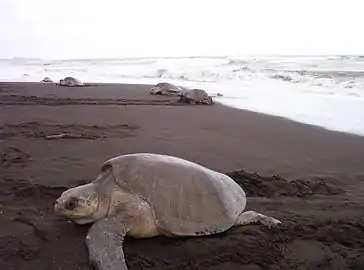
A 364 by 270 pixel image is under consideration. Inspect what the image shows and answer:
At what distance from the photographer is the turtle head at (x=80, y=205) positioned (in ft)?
8.68

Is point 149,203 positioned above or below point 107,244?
above

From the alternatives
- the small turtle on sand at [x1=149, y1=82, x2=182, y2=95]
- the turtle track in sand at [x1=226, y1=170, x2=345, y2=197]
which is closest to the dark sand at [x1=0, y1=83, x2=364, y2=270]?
the turtle track in sand at [x1=226, y1=170, x2=345, y2=197]

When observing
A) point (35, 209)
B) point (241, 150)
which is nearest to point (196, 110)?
point (241, 150)

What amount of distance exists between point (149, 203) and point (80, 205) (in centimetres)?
40

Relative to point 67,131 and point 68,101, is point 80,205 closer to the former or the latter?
point 67,131

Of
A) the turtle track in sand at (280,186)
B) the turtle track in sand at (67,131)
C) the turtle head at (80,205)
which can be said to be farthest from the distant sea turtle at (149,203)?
the turtle track in sand at (67,131)

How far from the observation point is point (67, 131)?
20.0 feet

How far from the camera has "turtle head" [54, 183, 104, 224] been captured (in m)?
2.65

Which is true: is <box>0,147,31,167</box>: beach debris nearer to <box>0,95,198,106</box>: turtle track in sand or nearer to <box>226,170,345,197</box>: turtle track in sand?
<box>226,170,345,197</box>: turtle track in sand

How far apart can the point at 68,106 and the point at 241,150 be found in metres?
4.84

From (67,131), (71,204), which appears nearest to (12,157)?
(67,131)

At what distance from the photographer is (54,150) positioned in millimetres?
4816

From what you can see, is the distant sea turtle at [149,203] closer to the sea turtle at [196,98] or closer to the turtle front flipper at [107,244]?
the turtle front flipper at [107,244]

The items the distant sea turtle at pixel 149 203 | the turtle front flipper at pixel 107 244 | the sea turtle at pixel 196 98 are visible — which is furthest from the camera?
the sea turtle at pixel 196 98
